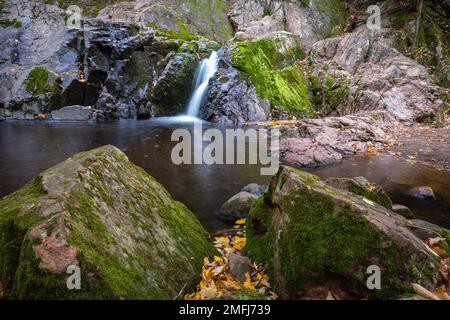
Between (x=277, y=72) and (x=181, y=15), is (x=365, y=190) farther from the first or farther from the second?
(x=181, y=15)

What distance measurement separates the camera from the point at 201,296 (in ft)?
9.27

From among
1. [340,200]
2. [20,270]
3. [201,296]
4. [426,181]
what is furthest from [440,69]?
[20,270]

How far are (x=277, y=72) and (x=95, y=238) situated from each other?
57.9ft

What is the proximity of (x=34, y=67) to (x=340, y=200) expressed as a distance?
20181mm

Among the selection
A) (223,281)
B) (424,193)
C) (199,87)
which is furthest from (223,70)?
(223,281)

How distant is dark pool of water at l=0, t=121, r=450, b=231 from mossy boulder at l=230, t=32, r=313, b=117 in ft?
21.8

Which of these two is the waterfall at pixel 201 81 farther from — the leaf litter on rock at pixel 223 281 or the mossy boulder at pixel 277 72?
the leaf litter on rock at pixel 223 281

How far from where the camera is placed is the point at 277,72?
18.7 metres

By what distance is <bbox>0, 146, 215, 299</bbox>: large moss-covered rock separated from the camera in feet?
7.32
